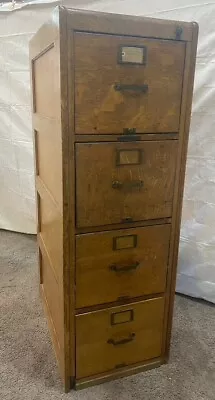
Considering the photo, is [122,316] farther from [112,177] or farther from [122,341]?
[112,177]

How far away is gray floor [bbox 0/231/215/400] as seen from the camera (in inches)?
46.7

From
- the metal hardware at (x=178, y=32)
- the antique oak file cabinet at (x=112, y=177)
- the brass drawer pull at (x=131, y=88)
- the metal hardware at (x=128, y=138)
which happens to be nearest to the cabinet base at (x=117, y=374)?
the antique oak file cabinet at (x=112, y=177)

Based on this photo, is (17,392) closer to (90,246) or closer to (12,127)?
(90,246)

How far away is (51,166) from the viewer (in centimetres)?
113

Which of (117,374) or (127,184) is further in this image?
(117,374)

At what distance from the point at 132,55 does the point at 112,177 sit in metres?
0.34

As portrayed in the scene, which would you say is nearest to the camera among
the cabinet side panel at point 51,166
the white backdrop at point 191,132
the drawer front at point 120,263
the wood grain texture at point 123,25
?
the wood grain texture at point 123,25

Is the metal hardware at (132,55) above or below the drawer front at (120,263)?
above

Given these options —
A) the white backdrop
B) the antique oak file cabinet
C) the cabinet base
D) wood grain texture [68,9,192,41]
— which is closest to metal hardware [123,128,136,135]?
the antique oak file cabinet

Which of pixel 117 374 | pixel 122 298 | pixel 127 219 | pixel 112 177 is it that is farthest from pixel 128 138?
pixel 117 374

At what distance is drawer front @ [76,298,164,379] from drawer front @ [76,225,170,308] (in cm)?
6

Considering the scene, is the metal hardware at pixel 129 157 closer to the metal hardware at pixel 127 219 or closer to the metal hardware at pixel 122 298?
the metal hardware at pixel 127 219

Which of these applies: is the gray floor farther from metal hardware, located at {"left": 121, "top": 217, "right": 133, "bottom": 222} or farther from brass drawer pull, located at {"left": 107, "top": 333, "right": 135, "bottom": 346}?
metal hardware, located at {"left": 121, "top": 217, "right": 133, "bottom": 222}

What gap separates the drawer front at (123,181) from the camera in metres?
0.97
